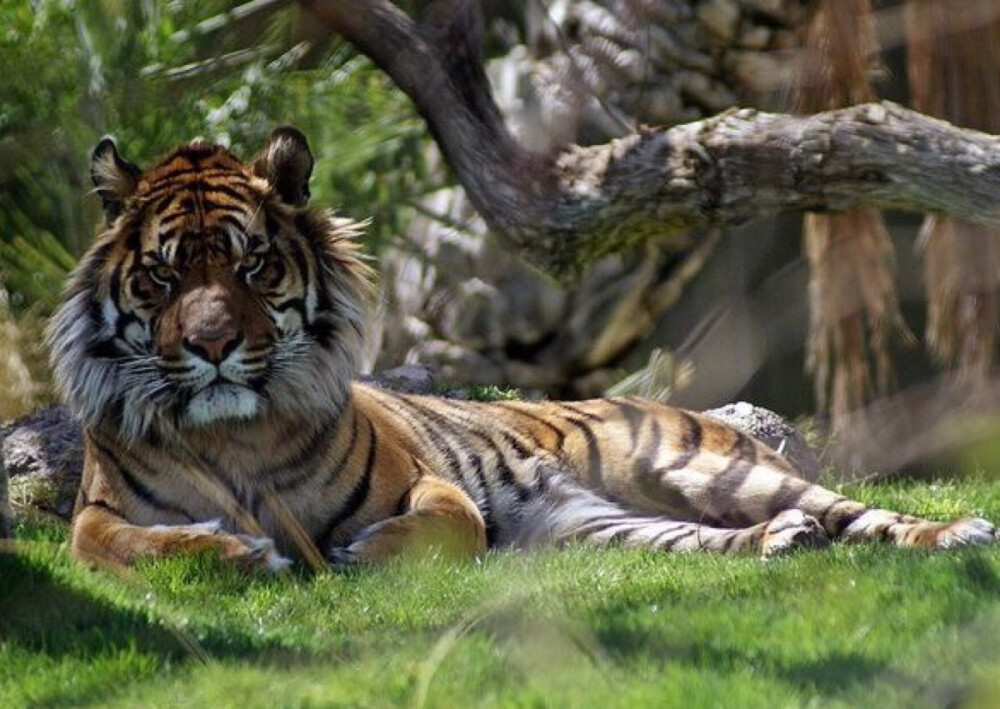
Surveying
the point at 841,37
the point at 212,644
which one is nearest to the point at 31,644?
the point at 212,644

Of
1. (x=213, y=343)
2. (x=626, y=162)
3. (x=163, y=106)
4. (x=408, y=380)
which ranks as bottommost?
(x=408, y=380)

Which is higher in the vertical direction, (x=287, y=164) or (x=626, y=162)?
(x=287, y=164)

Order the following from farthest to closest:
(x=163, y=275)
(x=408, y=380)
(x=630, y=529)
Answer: (x=408, y=380) < (x=630, y=529) < (x=163, y=275)

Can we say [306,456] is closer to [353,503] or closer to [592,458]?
[353,503]

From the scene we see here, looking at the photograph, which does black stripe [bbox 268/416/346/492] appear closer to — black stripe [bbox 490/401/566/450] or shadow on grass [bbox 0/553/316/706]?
black stripe [bbox 490/401/566/450]

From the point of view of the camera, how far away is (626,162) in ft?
24.5

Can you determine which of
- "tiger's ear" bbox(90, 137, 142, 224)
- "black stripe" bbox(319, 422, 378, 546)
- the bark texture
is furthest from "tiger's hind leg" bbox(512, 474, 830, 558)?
the bark texture

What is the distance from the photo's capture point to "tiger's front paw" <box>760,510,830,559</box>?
6938 mm

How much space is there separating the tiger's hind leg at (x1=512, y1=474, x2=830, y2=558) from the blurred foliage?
180cm

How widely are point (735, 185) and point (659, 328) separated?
649 cm

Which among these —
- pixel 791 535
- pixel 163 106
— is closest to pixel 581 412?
pixel 791 535

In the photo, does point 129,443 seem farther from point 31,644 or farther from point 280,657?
point 280,657

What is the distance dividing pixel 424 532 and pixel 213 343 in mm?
1083

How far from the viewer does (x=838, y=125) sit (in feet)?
23.0
